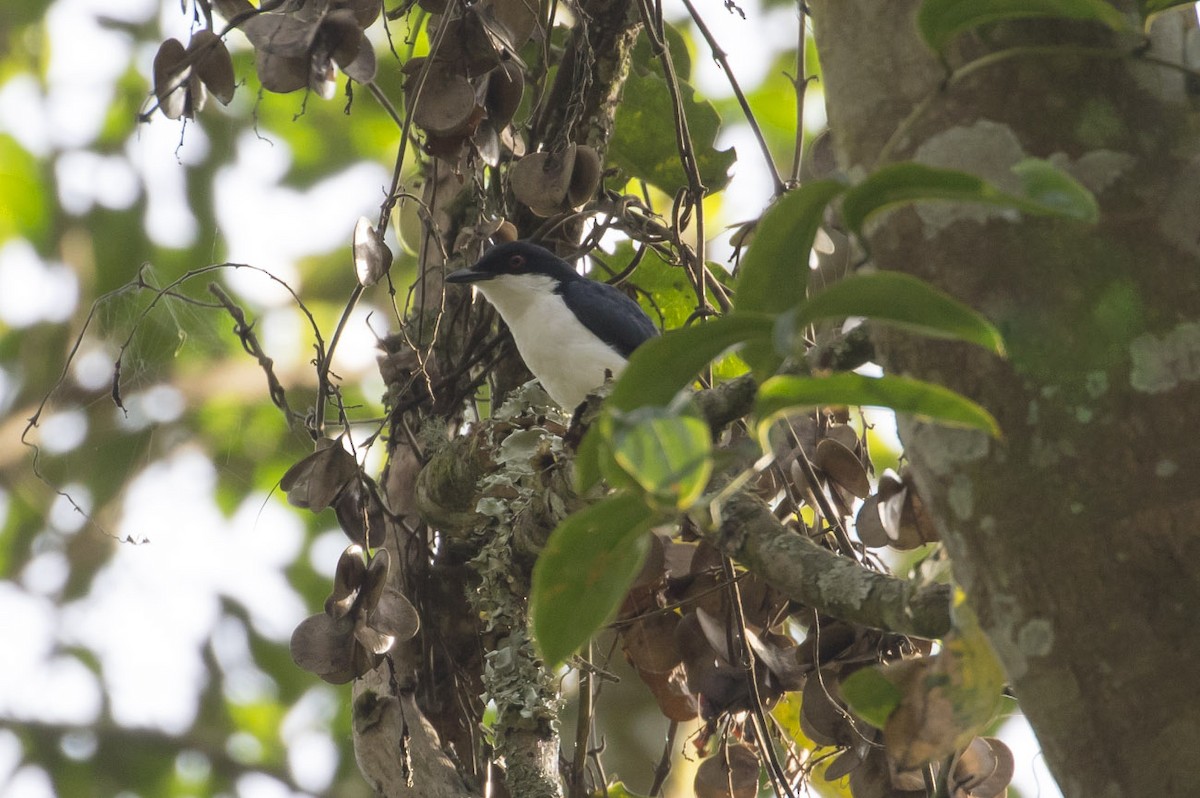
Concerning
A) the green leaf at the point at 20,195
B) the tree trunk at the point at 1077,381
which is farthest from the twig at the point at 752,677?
the green leaf at the point at 20,195

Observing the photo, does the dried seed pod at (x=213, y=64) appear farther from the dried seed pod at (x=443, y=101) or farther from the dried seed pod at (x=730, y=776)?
the dried seed pod at (x=730, y=776)

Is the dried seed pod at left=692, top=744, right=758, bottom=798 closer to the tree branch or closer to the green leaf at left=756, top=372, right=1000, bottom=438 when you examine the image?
the tree branch

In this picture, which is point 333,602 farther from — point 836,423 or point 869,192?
point 869,192

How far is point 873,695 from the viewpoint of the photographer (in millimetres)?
1407

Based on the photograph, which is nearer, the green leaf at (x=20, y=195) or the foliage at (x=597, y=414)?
the foliage at (x=597, y=414)

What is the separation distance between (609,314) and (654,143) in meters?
0.70

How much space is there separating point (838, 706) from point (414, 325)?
1886 millimetres

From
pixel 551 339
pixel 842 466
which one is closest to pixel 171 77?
pixel 842 466

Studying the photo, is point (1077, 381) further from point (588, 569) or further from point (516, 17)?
point (516, 17)

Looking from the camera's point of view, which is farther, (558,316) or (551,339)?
(558,316)

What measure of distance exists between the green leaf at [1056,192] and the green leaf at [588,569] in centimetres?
42

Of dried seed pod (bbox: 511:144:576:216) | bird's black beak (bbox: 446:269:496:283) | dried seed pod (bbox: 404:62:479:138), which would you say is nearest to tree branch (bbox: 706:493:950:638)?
dried seed pod (bbox: 404:62:479:138)

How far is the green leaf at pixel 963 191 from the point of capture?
1.00 m

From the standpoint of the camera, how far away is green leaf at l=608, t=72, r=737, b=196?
13.6ft
